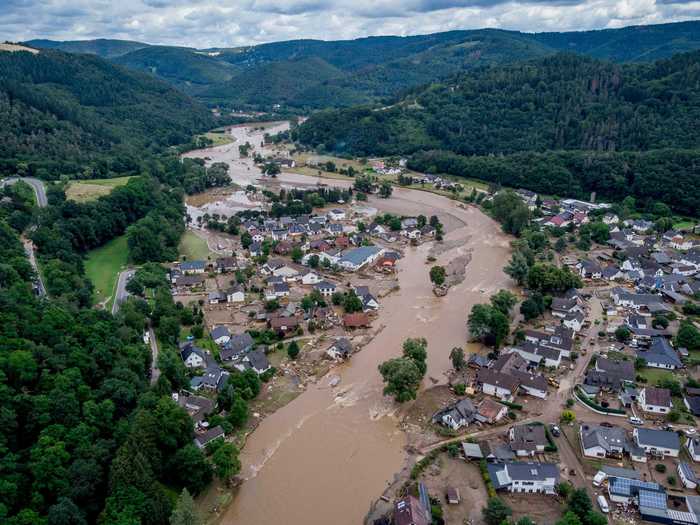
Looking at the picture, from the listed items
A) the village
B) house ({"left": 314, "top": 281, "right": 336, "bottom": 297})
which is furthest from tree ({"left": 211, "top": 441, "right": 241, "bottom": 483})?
house ({"left": 314, "top": 281, "right": 336, "bottom": 297})

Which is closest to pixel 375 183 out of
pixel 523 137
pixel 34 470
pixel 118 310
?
pixel 523 137

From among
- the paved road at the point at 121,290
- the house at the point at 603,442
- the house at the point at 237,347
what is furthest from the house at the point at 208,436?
the house at the point at 603,442

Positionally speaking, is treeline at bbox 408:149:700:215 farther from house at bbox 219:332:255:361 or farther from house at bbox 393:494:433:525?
house at bbox 393:494:433:525

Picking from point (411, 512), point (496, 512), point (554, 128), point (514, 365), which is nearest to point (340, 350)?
point (514, 365)

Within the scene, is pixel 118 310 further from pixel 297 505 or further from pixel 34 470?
pixel 297 505

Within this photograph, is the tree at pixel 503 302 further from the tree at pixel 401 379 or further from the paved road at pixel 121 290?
the paved road at pixel 121 290

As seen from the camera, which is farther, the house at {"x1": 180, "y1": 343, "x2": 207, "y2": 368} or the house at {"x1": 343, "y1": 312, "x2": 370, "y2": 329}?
the house at {"x1": 343, "y1": 312, "x2": 370, "y2": 329}
